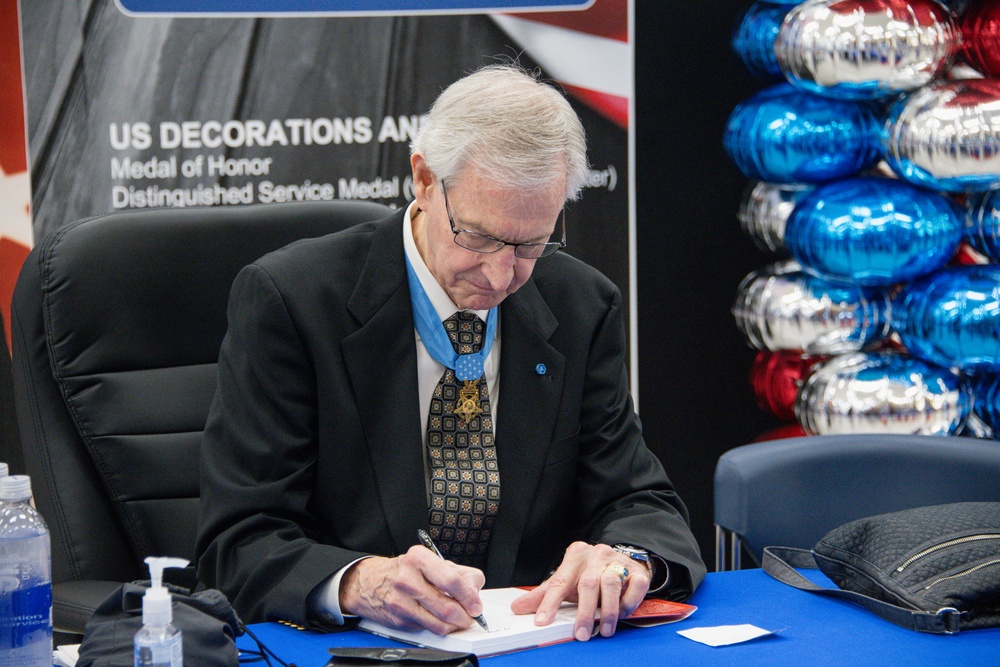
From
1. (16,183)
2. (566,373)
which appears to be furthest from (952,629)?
(16,183)

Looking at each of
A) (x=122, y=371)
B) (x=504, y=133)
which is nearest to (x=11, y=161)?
(x=122, y=371)

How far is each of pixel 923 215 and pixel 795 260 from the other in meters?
0.39

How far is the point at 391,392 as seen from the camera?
1789 millimetres

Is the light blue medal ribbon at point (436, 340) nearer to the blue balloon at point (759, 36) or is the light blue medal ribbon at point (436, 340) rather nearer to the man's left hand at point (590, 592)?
the man's left hand at point (590, 592)

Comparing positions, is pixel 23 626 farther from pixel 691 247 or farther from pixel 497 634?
pixel 691 247

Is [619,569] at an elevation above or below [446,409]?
below

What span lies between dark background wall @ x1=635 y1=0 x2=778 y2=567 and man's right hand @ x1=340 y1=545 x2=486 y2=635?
2.33m

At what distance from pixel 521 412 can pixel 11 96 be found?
191cm

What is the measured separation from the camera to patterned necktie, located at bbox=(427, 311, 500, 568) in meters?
1.79

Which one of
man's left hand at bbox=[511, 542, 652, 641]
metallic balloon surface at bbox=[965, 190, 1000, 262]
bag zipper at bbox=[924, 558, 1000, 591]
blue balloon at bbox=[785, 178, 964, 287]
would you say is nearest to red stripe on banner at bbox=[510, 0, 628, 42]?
blue balloon at bbox=[785, 178, 964, 287]

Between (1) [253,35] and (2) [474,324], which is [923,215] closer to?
(2) [474,324]

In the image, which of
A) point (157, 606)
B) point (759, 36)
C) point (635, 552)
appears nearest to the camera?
point (157, 606)

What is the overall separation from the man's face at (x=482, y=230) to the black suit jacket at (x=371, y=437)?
95 millimetres

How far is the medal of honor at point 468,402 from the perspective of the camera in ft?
6.02
